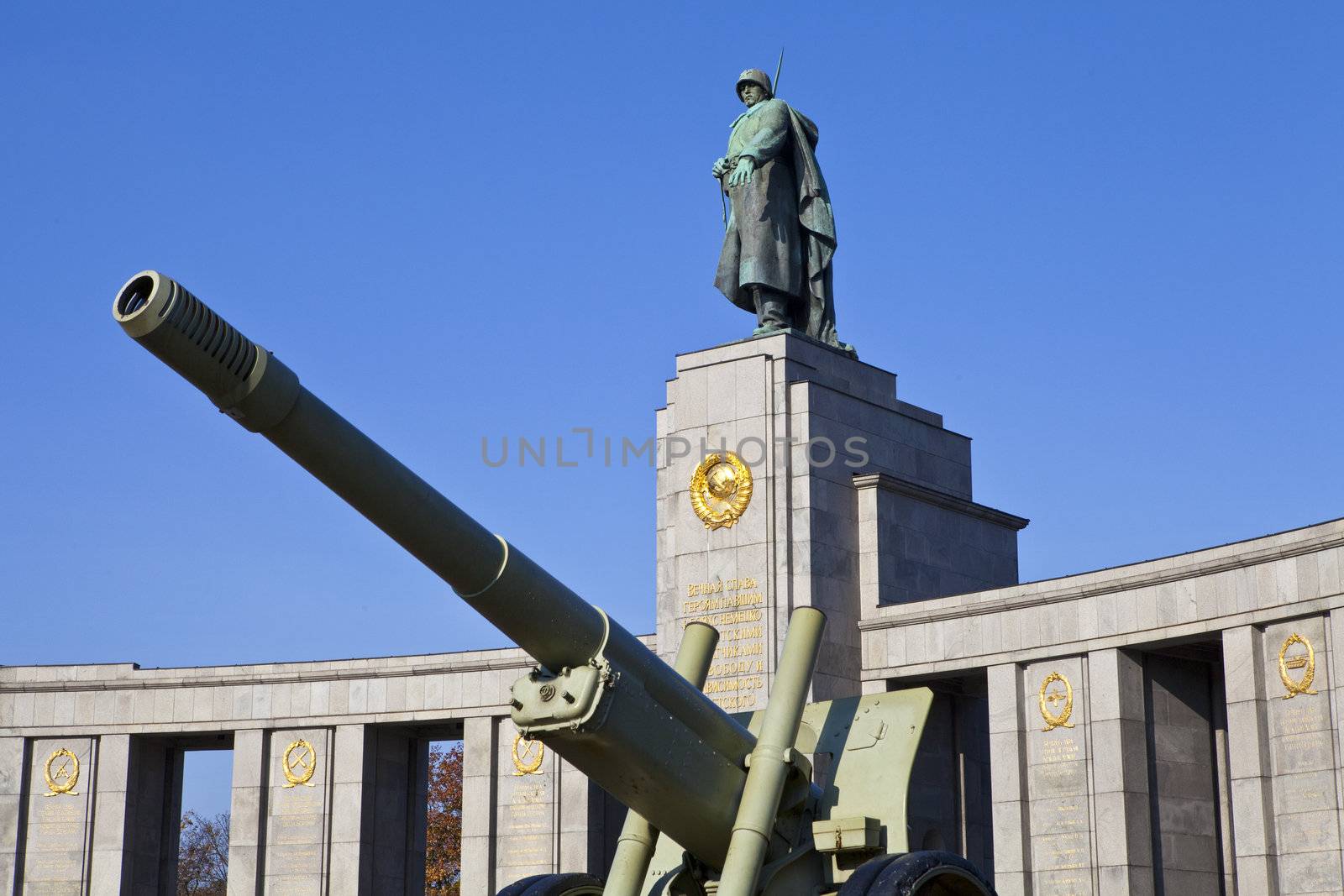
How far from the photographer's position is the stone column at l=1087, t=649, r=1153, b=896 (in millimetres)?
27922

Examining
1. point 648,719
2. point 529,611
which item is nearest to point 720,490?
point 648,719

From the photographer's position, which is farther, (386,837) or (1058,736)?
(386,837)

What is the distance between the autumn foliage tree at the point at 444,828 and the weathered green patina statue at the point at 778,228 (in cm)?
3158

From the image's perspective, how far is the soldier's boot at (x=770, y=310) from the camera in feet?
104

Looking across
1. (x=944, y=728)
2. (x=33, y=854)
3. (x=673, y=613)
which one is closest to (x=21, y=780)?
(x=33, y=854)

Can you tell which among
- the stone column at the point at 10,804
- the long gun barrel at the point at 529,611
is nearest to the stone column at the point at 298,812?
the stone column at the point at 10,804

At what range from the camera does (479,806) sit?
34719 millimetres

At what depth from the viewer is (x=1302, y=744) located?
26.5 m

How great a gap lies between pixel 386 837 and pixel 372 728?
6.86ft

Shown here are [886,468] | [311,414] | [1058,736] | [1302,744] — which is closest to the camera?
[311,414]

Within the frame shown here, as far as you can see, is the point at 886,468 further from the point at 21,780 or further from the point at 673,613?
the point at 21,780

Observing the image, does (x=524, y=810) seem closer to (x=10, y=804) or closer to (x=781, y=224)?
(x=10, y=804)

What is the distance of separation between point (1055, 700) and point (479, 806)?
1104 centimetres

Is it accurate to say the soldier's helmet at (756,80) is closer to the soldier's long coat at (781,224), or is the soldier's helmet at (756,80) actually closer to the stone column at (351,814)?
the soldier's long coat at (781,224)
